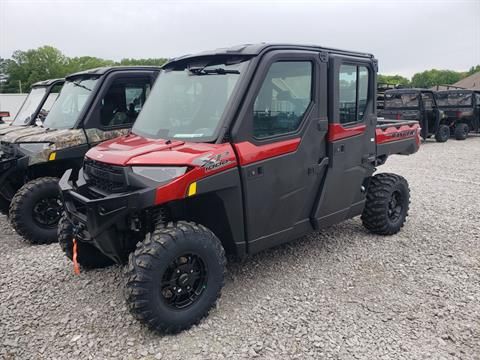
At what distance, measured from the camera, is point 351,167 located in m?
4.52

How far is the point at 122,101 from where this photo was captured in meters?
5.95

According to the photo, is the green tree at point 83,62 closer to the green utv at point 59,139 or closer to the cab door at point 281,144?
the green utv at point 59,139

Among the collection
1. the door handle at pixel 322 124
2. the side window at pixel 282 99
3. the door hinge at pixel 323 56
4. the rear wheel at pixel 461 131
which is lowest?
the rear wheel at pixel 461 131

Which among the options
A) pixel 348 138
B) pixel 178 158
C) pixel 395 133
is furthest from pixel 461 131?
pixel 178 158

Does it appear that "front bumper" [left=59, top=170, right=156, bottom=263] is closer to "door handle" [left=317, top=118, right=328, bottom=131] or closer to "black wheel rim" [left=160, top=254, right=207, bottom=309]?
A: "black wheel rim" [left=160, top=254, right=207, bottom=309]

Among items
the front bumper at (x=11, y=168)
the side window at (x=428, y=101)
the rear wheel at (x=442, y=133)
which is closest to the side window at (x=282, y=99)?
the front bumper at (x=11, y=168)

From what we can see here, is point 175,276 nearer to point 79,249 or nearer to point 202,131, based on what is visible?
point 202,131

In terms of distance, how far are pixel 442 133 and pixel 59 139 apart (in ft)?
45.7

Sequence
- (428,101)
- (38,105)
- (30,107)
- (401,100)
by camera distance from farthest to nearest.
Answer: (428,101), (401,100), (30,107), (38,105)

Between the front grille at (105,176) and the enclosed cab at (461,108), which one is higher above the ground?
the front grille at (105,176)

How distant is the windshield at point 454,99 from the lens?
16.6 metres

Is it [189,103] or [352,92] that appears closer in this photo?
[189,103]

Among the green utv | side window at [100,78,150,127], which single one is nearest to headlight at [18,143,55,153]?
the green utv

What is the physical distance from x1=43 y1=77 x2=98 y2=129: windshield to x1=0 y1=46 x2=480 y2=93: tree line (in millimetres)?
60499
